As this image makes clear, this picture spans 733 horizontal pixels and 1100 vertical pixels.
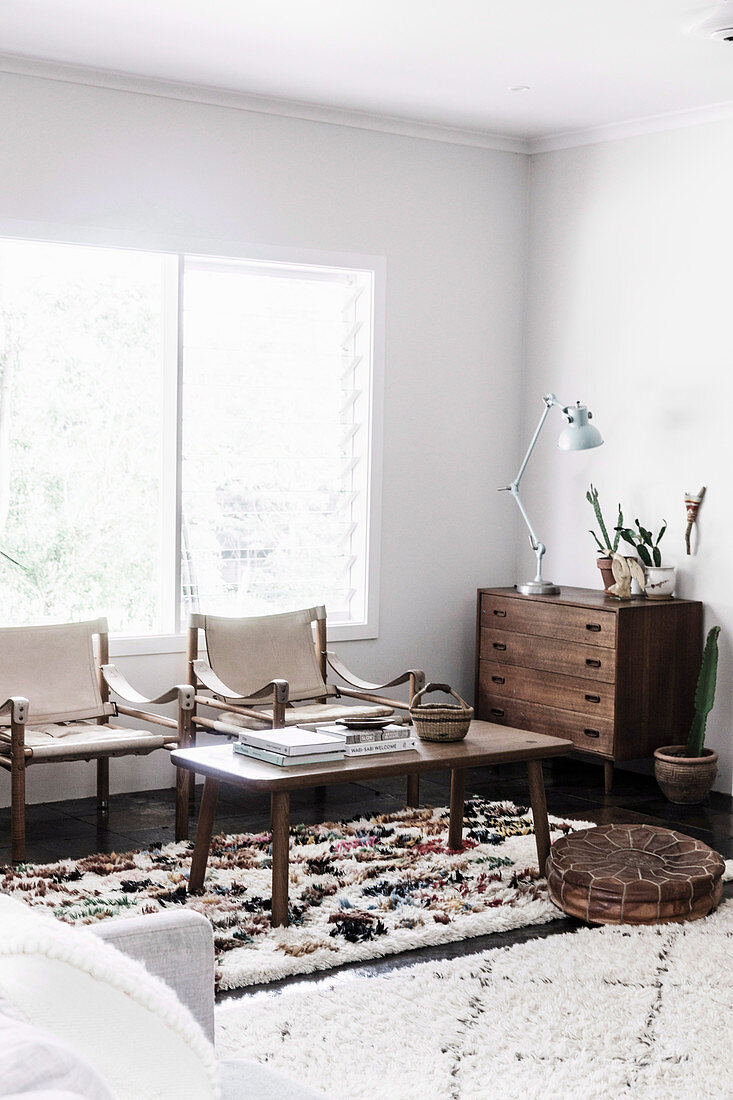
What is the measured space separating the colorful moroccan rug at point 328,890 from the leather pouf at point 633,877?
11cm

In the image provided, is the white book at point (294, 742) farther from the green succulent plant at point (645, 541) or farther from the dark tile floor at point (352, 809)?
the green succulent plant at point (645, 541)

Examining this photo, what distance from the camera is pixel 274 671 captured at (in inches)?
202

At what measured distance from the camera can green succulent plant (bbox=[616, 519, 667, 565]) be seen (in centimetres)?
547

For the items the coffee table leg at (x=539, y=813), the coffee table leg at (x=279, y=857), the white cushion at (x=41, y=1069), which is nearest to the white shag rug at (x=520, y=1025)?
the coffee table leg at (x=279, y=857)

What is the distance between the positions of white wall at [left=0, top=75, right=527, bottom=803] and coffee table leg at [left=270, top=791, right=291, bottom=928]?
169 cm

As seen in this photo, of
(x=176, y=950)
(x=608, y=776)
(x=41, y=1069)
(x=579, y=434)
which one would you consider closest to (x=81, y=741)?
(x=608, y=776)

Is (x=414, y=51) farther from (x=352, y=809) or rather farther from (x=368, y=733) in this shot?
(x=352, y=809)

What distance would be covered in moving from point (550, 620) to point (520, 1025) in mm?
2746

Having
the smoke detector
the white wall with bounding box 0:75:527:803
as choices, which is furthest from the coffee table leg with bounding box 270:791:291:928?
the smoke detector

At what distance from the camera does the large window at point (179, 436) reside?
4.94 m

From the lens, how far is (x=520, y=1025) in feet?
9.43

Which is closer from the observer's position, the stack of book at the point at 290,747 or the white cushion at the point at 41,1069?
the white cushion at the point at 41,1069

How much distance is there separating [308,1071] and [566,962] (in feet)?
2.89

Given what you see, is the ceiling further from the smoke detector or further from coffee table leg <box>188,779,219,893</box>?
coffee table leg <box>188,779,219,893</box>
